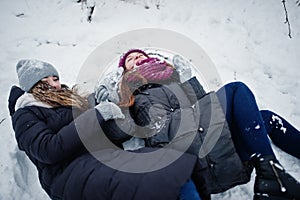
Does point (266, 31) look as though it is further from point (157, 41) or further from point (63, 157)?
point (63, 157)

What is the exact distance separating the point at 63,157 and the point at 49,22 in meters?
2.55

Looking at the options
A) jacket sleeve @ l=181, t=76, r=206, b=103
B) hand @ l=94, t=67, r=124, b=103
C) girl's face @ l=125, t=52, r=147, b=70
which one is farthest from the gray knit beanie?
jacket sleeve @ l=181, t=76, r=206, b=103

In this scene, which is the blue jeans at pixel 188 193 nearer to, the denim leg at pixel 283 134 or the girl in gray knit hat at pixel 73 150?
the girl in gray knit hat at pixel 73 150

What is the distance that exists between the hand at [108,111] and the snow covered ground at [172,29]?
2.79ft

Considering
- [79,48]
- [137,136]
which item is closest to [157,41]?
[79,48]

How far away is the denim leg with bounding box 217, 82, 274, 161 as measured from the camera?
1.52 meters

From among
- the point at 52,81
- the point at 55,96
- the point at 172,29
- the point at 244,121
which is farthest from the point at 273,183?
the point at 172,29

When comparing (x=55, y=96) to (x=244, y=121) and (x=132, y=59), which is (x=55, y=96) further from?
(x=244, y=121)

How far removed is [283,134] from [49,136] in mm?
1481

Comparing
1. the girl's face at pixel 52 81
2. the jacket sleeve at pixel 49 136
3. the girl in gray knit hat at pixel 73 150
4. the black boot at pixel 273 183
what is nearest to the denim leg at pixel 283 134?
the black boot at pixel 273 183

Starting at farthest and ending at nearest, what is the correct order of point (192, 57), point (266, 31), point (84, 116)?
point (266, 31)
point (192, 57)
point (84, 116)

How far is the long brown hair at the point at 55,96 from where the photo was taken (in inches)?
69.8

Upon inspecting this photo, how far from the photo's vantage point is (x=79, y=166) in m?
1.50

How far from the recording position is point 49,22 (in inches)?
143
